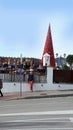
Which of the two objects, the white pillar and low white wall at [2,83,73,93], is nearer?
low white wall at [2,83,73,93]

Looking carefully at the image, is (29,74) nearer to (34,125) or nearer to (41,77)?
(41,77)

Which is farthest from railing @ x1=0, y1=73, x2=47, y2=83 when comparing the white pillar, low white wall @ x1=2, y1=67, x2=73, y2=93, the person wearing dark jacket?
the person wearing dark jacket

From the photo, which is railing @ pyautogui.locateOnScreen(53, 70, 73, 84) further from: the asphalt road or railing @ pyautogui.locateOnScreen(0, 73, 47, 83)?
the asphalt road

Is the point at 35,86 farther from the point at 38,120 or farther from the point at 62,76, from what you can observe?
the point at 38,120

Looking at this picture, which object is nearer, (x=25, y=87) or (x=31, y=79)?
(x=31, y=79)

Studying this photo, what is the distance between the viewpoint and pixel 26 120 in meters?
16.7

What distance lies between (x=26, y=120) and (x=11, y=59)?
5333cm

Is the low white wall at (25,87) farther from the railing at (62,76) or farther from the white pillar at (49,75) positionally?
the railing at (62,76)

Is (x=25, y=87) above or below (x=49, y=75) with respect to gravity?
below

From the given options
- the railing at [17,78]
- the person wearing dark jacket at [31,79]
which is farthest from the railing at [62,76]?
the person wearing dark jacket at [31,79]

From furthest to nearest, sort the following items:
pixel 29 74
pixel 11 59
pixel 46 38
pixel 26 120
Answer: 1. pixel 11 59
2. pixel 46 38
3. pixel 29 74
4. pixel 26 120

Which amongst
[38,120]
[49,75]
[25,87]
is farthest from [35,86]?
[38,120]

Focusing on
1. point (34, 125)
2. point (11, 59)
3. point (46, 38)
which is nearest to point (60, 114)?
point (34, 125)

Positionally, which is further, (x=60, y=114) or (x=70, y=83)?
(x=70, y=83)
